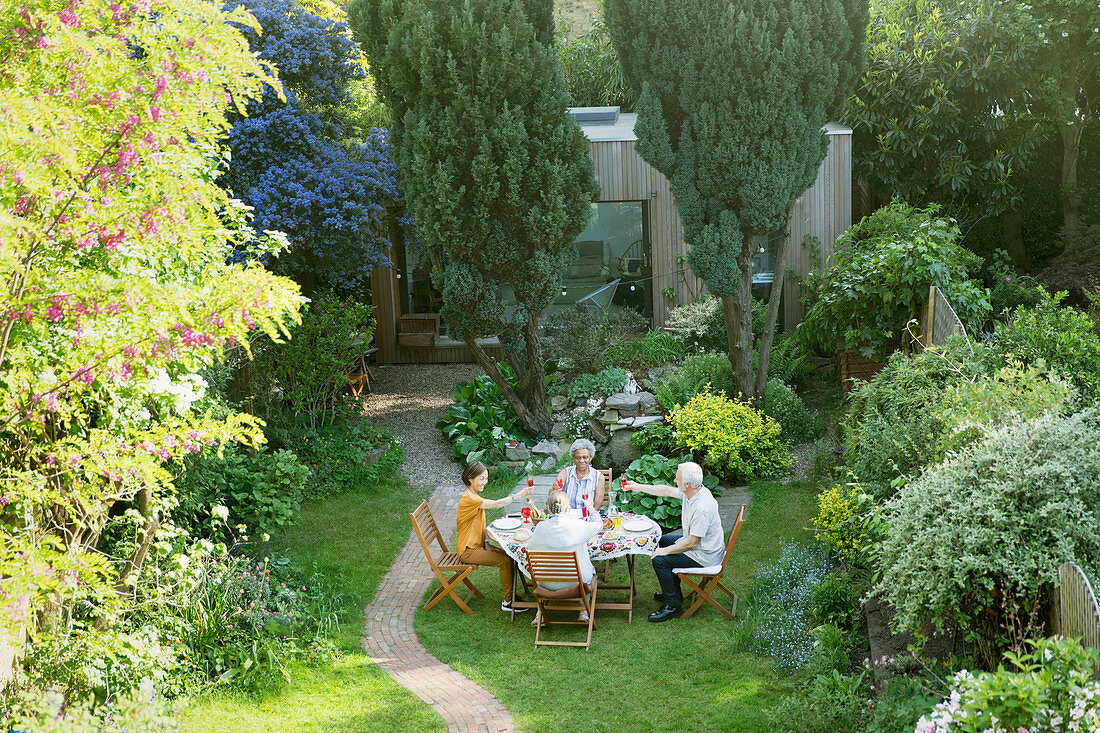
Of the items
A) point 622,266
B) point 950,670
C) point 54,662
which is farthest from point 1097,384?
point 622,266

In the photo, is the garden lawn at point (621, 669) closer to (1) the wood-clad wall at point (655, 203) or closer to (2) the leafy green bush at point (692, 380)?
(2) the leafy green bush at point (692, 380)

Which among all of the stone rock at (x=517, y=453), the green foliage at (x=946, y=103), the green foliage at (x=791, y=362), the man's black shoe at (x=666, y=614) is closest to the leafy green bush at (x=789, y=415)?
the green foliage at (x=791, y=362)

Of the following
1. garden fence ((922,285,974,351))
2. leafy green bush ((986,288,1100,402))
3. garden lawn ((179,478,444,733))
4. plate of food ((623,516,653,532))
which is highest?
leafy green bush ((986,288,1100,402))

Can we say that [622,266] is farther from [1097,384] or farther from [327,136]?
[1097,384]

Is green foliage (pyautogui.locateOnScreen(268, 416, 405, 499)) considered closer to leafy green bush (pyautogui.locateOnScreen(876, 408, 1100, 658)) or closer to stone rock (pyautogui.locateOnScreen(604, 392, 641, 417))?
stone rock (pyautogui.locateOnScreen(604, 392, 641, 417))

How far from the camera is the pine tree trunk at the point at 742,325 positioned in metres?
10.6

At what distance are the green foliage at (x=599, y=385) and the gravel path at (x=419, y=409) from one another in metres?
1.79

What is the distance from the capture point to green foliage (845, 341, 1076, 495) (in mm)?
4918

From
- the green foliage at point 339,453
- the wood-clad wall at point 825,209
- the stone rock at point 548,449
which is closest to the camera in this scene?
the green foliage at point 339,453

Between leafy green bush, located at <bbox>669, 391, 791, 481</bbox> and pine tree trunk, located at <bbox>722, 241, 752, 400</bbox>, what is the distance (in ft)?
2.71

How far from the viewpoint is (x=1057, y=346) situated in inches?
239

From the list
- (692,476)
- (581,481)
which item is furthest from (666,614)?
(581,481)

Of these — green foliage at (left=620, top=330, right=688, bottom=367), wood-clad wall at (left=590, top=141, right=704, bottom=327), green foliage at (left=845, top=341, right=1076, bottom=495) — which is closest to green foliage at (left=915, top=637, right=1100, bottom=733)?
green foliage at (left=845, top=341, right=1076, bottom=495)

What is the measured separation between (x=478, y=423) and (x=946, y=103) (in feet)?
28.7
